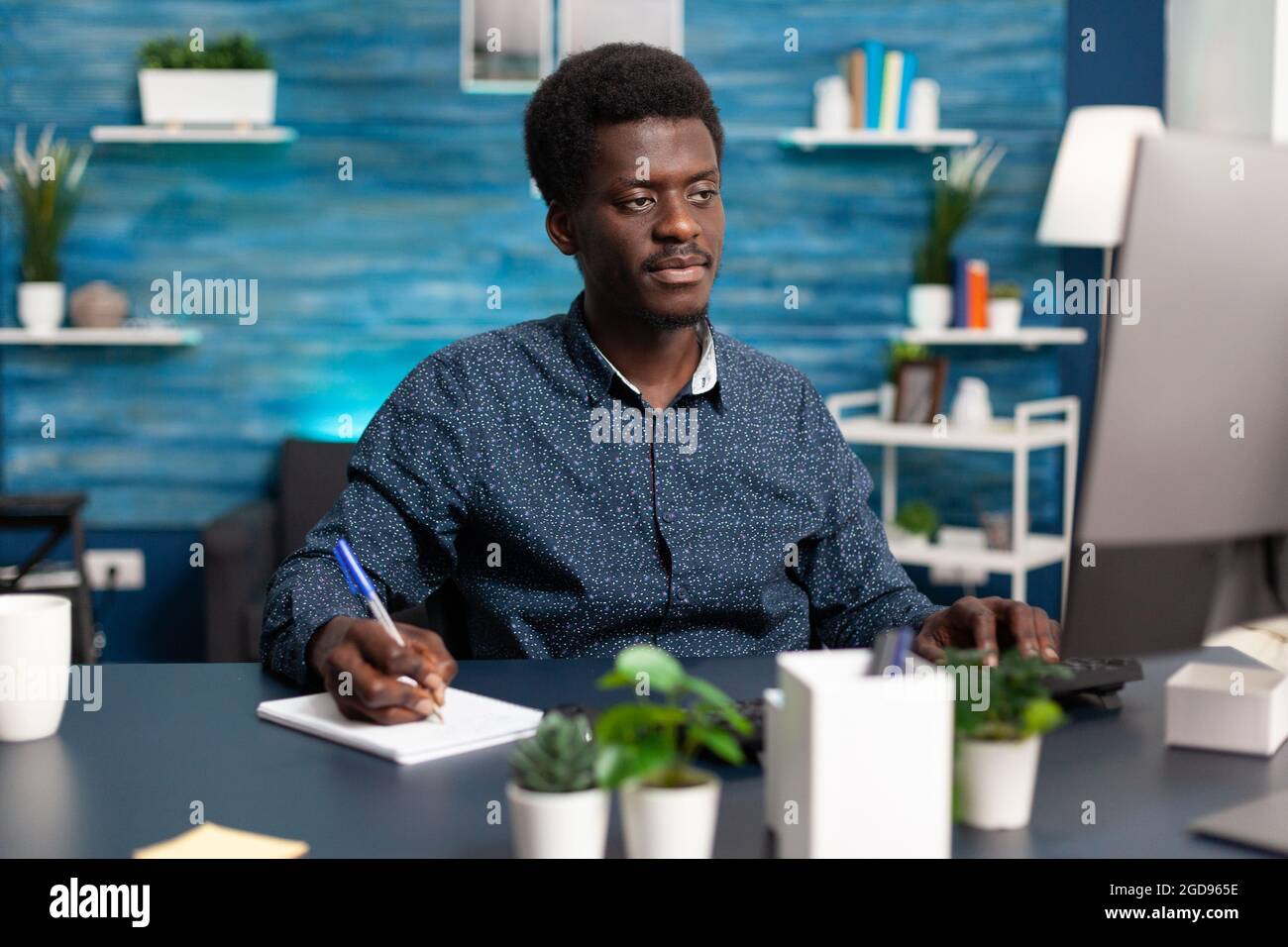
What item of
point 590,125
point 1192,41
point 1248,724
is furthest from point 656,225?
point 1192,41

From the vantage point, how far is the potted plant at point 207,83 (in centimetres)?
370

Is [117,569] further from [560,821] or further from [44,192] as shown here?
[560,821]

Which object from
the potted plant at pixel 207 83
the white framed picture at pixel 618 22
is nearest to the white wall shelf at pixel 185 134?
the potted plant at pixel 207 83

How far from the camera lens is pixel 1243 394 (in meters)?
0.92

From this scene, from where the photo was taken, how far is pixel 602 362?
1778 mm

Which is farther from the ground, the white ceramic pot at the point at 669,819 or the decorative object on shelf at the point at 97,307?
the decorative object on shelf at the point at 97,307

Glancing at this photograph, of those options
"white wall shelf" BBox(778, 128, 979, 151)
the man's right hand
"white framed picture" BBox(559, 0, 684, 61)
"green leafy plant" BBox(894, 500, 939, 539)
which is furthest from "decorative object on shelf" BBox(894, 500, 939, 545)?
the man's right hand

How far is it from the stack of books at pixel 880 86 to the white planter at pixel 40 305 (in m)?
2.23

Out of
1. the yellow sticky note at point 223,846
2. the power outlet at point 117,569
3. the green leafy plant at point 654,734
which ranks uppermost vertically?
the green leafy plant at point 654,734

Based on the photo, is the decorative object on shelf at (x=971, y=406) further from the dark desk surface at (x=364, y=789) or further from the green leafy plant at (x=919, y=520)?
the dark desk surface at (x=364, y=789)

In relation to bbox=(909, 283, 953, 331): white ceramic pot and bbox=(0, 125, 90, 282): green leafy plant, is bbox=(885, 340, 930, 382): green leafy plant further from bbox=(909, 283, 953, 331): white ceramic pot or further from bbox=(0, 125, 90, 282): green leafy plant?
bbox=(0, 125, 90, 282): green leafy plant

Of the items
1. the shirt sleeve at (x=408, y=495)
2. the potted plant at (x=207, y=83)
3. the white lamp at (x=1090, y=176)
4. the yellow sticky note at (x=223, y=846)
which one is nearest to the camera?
the yellow sticky note at (x=223, y=846)

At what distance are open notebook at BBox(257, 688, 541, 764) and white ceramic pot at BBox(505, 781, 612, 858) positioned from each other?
0.95ft

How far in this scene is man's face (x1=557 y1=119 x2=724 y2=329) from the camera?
174cm
